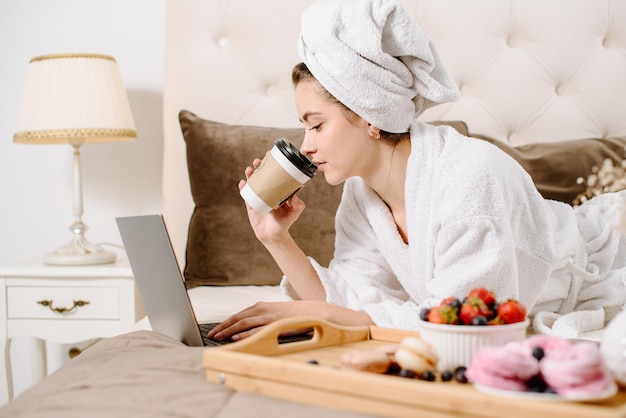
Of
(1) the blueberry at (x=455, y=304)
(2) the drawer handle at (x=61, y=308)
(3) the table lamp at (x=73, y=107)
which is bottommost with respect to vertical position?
(2) the drawer handle at (x=61, y=308)

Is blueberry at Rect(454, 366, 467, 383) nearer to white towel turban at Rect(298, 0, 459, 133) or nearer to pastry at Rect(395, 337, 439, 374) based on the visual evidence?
pastry at Rect(395, 337, 439, 374)

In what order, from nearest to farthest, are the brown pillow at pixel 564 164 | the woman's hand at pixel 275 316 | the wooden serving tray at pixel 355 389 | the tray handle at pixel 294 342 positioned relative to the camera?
the wooden serving tray at pixel 355 389 → the tray handle at pixel 294 342 → the woman's hand at pixel 275 316 → the brown pillow at pixel 564 164

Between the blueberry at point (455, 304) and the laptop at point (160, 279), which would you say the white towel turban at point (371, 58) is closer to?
the laptop at point (160, 279)

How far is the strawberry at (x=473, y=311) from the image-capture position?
915 mm

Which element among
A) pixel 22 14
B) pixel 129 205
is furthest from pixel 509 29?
pixel 22 14

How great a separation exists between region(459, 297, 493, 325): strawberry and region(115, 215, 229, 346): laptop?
18.1 inches

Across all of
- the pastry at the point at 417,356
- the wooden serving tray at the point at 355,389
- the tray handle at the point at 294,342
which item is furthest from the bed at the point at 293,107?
the pastry at the point at 417,356

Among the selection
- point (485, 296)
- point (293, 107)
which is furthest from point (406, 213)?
point (293, 107)

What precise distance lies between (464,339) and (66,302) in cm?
153

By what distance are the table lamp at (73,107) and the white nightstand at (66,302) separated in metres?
0.09

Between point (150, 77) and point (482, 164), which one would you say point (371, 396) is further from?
point (150, 77)

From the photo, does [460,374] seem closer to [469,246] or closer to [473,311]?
[473,311]

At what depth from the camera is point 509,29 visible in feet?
7.63

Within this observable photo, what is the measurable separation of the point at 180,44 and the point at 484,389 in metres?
1.88
